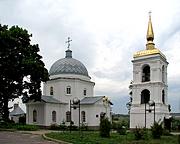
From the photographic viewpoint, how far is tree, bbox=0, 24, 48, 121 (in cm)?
3806

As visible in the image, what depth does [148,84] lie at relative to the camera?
45.8 metres

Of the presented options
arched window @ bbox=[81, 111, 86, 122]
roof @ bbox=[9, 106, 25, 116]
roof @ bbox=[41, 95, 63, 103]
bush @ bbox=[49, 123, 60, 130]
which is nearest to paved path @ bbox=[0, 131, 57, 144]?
bush @ bbox=[49, 123, 60, 130]

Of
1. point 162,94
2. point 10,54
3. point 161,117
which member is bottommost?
point 161,117

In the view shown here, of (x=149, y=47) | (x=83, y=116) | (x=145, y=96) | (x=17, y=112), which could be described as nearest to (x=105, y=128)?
(x=145, y=96)

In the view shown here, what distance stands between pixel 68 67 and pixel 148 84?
12.3 metres

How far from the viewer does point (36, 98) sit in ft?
138

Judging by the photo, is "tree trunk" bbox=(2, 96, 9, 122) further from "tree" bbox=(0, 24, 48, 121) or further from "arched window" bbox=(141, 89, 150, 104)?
"arched window" bbox=(141, 89, 150, 104)

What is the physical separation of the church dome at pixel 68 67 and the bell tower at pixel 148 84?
8610 millimetres

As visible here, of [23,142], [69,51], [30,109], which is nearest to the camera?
[23,142]

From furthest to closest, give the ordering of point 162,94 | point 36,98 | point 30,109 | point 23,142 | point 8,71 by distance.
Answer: point 30,109 < point 162,94 < point 36,98 < point 8,71 < point 23,142

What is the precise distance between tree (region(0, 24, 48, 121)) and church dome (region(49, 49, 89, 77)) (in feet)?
32.1

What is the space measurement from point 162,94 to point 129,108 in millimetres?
4992

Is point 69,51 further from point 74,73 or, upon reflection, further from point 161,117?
point 161,117

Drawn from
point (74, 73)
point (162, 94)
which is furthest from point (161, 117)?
point (74, 73)
